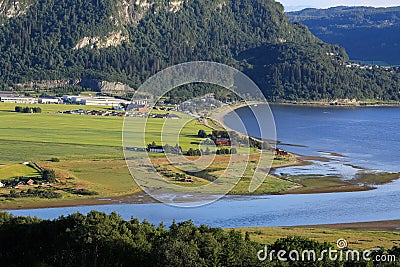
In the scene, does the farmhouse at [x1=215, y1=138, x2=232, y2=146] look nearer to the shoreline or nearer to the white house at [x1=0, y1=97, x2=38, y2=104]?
the white house at [x1=0, y1=97, x2=38, y2=104]

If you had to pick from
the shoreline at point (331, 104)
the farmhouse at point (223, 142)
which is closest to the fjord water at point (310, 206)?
the farmhouse at point (223, 142)

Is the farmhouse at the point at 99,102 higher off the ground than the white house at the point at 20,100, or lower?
higher

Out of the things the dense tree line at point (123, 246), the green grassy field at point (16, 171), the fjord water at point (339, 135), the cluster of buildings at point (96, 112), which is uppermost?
the dense tree line at point (123, 246)

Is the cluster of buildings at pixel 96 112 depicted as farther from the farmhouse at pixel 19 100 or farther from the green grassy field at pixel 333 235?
the green grassy field at pixel 333 235

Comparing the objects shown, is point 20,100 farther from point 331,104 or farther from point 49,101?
point 331,104

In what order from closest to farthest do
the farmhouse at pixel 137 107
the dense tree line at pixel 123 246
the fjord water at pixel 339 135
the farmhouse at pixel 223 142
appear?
the dense tree line at pixel 123 246, the fjord water at pixel 339 135, the farmhouse at pixel 223 142, the farmhouse at pixel 137 107

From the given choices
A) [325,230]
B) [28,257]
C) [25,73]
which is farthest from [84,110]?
[28,257]
